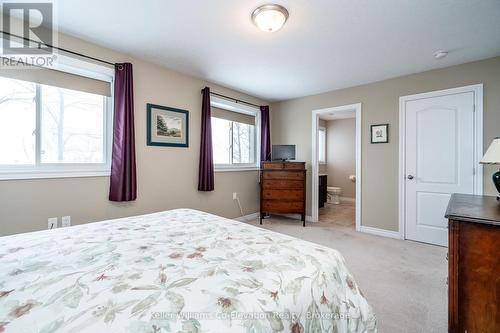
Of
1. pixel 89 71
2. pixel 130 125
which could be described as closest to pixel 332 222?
pixel 130 125

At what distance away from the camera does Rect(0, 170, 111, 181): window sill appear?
2036 mm

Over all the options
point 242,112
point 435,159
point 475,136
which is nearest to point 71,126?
point 242,112

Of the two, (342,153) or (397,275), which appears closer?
(397,275)

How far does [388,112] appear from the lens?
3.53 meters

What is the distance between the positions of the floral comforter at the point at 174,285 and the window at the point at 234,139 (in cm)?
281

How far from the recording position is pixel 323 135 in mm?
6938

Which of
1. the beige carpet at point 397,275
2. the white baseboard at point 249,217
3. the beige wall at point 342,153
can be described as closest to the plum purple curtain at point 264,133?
the white baseboard at point 249,217

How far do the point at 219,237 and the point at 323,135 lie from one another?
6302 mm

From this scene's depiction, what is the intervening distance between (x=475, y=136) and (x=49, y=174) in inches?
192

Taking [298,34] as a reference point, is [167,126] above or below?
below

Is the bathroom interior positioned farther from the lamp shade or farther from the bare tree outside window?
the bare tree outside window

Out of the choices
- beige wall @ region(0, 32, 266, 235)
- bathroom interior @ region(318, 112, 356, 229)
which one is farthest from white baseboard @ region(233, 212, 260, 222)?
bathroom interior @ region(318, 112, 356, 229)

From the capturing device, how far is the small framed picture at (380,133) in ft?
11.6

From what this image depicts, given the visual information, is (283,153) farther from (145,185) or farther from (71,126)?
(71,126)
